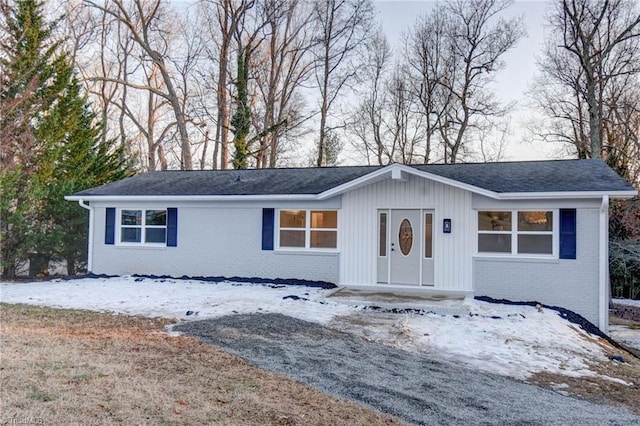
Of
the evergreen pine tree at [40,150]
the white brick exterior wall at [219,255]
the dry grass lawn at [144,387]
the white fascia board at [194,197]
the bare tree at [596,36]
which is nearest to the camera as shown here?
the dry grass lawn at [144,387]

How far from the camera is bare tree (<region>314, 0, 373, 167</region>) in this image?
24.9 metres

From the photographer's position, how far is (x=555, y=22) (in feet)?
61.7

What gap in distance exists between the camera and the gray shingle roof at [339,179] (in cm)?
1038

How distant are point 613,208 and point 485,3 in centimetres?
1206

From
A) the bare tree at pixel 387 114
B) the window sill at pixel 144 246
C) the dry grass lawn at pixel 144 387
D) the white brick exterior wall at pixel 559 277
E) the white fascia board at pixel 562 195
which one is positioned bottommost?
the dry grass lawn at pixel 144 387

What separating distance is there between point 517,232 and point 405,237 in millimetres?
2460

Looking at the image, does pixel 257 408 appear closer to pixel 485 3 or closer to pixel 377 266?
pixel 377 266

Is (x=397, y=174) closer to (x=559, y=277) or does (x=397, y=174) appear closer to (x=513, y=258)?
(x=513, y=258)

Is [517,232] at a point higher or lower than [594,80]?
lower

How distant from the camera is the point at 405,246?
11383mm

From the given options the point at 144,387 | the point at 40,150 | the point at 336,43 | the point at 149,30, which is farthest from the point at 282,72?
the point at 144,387

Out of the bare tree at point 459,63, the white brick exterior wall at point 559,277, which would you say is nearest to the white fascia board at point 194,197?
the white brick exterior wall at point 559,277

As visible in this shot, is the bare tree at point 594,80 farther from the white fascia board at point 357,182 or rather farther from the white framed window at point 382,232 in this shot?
the white fascia board at point 357,182

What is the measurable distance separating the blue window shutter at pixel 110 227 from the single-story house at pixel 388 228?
3 centimetres
